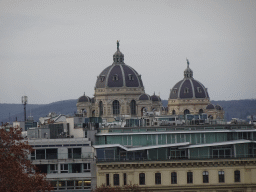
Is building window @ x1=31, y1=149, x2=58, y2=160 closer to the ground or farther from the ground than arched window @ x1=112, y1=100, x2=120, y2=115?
closer to the ground

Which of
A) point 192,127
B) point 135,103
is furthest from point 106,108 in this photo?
point 192,127

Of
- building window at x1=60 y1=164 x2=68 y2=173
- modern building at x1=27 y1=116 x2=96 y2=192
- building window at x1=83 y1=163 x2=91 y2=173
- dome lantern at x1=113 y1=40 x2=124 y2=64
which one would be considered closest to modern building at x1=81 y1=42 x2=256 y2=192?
modern building at x1=27 y1=116 x2=96 y2=192

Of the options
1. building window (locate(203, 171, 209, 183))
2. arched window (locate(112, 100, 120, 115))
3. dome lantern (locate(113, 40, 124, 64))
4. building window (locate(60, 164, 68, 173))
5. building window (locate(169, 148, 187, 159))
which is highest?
dome lantern (locate(113, 40, 124, 64))

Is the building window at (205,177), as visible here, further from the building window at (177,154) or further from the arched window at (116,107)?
the arched window at (116,107)

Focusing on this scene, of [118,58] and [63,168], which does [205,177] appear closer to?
[63,168]

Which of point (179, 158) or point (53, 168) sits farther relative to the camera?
point (53, 168)

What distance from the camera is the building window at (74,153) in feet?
236

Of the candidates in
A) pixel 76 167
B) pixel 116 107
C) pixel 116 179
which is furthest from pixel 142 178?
pixel 116 107

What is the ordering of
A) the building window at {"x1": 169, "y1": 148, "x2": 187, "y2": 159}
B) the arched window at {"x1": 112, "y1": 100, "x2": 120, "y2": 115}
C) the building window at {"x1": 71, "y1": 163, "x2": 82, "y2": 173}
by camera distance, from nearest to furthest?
the building window at {"x1": 169, "y1": 148, "x2": 187, "y2": 159} < the building window at {"x1": 71, "y1": 163, "x2": 82, "y2": 173} < the arched window at {"x1": 112, "y1": 100, "x2": 120, "y2": 115}

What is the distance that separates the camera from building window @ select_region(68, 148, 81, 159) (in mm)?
71875

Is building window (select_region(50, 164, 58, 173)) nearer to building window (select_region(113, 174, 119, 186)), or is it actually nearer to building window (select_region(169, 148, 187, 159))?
building window (select_region(113, 174, 119, 186))

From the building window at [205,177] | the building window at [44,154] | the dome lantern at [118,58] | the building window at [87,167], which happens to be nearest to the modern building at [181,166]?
the building window at [205,177]

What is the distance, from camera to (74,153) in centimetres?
7225

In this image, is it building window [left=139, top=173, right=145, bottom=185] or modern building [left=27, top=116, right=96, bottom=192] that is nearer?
building window [left=139, top=173, right=145, bottom=185]
